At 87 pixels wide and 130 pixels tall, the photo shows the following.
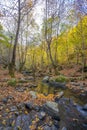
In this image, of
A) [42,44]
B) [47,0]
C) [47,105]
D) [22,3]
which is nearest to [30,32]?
[42,44]

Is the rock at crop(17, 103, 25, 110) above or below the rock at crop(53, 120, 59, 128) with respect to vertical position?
above

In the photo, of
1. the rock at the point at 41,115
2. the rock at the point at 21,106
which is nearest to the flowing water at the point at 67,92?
the rock at the point at 41,115

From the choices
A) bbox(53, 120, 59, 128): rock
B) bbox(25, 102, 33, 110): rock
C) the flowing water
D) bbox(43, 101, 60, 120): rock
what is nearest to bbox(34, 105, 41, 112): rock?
bbox(25, 102, 33, 110): rock

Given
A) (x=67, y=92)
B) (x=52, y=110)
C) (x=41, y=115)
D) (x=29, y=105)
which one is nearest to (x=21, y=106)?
(x=29, y=105)

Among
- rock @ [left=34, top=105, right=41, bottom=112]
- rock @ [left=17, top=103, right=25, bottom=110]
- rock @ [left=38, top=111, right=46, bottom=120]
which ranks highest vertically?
rock @ [left=17, top=103, right=25, bottom=110]

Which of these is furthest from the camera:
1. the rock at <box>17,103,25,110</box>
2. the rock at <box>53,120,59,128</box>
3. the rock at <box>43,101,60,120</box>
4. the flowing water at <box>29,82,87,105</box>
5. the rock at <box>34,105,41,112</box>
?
the flowing water at <box>29,82,87,105</box>

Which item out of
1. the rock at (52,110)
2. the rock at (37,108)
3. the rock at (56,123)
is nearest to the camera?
the rock at (56,123)

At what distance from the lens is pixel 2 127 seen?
6383 mm

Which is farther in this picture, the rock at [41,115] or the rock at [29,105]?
the rock at [29,105]

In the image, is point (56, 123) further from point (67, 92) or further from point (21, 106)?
point (67, 92)

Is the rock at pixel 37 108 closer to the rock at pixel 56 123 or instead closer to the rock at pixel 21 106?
the rock at pixel 21 106

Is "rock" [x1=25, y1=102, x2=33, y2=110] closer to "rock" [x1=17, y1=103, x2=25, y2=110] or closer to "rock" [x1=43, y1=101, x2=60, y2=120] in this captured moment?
"rock" [x1=17, y1=103, x2=25, y2=110]

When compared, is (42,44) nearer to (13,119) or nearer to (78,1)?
(78,1)

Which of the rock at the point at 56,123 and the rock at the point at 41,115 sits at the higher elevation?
the rock at the point at 41,115
